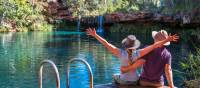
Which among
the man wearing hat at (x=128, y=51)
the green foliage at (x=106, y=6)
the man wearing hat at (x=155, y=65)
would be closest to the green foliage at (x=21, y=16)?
the green foliage at (x=106, y=6)

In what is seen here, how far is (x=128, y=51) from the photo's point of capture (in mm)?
6641

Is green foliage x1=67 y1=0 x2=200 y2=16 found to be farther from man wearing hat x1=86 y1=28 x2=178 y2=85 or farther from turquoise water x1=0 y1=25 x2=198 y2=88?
man wearing hat x1=86 y1=28 x2=178 y2=85

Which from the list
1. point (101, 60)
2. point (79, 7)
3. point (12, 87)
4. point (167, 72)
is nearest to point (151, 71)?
point (167, 72)

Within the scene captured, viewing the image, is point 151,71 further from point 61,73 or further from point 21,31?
point 21,31

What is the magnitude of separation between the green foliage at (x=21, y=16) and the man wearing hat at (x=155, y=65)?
37833 millimetres

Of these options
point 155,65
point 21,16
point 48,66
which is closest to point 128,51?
point 155,65

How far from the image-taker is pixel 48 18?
49.3m

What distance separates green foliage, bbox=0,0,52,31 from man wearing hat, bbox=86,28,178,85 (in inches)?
1483

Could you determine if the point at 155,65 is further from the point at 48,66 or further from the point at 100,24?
the point at 100,24

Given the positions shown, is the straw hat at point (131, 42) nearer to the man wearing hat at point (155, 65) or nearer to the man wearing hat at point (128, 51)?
the man wearing hat at point (128, 51)

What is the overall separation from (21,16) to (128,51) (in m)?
40.1

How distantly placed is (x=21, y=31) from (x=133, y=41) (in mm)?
39048

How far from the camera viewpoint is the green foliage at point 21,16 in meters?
44.4

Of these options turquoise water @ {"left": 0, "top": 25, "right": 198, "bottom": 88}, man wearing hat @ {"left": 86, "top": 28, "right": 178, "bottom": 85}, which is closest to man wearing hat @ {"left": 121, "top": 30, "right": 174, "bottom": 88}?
man wearing hat @ {"left": 86, "top": 28, "right": 178, "bottom": 85}
